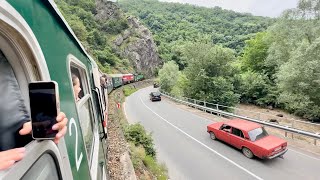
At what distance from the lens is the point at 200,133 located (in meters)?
16.1

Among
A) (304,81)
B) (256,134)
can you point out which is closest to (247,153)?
(256,134)

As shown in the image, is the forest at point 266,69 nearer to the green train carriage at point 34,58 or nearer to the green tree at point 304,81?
the green tree at point 304,81

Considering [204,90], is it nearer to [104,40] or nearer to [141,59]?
[104,40]

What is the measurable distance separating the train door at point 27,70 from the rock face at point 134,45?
77504 mm

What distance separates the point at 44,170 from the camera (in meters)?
1.25

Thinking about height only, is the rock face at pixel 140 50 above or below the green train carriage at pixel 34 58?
above

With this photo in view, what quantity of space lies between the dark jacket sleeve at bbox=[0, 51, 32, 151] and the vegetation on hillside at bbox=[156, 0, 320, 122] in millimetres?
26718

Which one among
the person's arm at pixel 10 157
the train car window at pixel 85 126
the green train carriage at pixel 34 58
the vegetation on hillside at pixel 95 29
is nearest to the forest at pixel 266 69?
the vegetation on hillside at pixel 95 29

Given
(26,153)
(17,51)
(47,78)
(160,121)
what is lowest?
(160,121)

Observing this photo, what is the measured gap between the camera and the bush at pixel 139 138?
12547 millimetres

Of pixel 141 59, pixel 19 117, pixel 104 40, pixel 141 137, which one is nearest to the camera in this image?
pixel 19 117

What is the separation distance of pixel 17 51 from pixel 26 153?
0.60m

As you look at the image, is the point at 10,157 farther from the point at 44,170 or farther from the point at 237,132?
the point at 237,132

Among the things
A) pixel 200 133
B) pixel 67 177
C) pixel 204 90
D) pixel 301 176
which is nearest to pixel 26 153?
pixel 67 177
